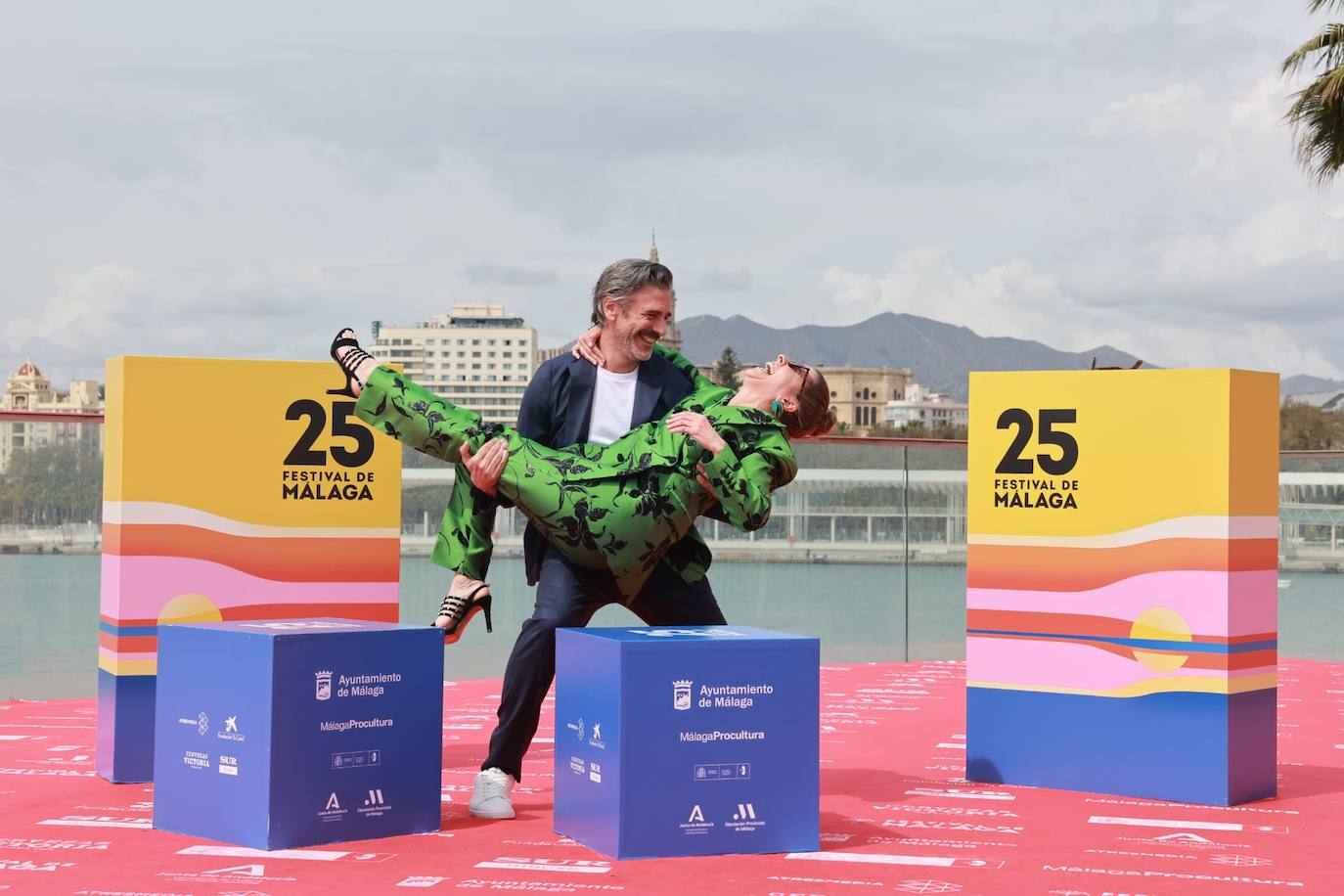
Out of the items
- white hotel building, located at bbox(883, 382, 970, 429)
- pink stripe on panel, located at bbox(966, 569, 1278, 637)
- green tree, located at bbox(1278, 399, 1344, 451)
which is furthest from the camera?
white hotel building, located at bbox(883, 382, 970, 429)

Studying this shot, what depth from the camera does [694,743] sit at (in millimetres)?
3414

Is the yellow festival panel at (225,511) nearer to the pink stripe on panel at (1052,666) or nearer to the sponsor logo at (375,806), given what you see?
the sponsor logo at (375,806)

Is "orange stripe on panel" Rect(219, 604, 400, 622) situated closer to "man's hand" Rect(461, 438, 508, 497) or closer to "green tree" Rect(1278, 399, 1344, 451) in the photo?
"man's hand" Rect(461, 438, 508, 497)

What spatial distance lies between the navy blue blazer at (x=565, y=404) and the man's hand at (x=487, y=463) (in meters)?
0.18

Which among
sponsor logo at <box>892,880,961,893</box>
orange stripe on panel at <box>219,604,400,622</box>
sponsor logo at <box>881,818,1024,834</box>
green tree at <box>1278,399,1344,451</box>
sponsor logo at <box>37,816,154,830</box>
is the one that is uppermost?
green tree at <box>1278,399,1344,451</box>

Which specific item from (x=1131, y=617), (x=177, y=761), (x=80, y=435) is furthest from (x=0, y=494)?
(x=1131, y=617)

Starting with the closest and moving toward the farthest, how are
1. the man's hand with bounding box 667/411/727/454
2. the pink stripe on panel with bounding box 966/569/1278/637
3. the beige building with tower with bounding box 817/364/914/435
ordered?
the man's hand with bounding box 667/411/727/454 → the pink stripe on panel with bounding box 966/569/1278/637 → the beige building with tower with bounding box 817/364/914/435

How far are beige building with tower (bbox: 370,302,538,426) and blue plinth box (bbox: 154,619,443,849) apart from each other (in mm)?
162417

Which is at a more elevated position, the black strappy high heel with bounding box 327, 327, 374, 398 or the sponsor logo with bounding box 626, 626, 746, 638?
the black strappy high heel with bounding box 327, 327, 374, 398

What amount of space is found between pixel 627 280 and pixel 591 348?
219 mm

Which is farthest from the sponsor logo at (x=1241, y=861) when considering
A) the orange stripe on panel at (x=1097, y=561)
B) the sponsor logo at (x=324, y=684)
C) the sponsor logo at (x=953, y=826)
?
the sponsor logo at (x=324, y=684)

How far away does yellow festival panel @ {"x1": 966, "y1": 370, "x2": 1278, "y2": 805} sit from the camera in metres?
4.33

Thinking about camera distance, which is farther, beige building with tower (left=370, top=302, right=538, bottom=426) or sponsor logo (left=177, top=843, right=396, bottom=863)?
beige building with tower (left=370, top=302, right=538, bottom=426)

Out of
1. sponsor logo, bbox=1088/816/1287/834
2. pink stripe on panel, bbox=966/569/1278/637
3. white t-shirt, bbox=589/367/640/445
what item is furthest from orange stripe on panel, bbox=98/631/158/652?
sponsor logo, bbox=1088/816/1287/834
